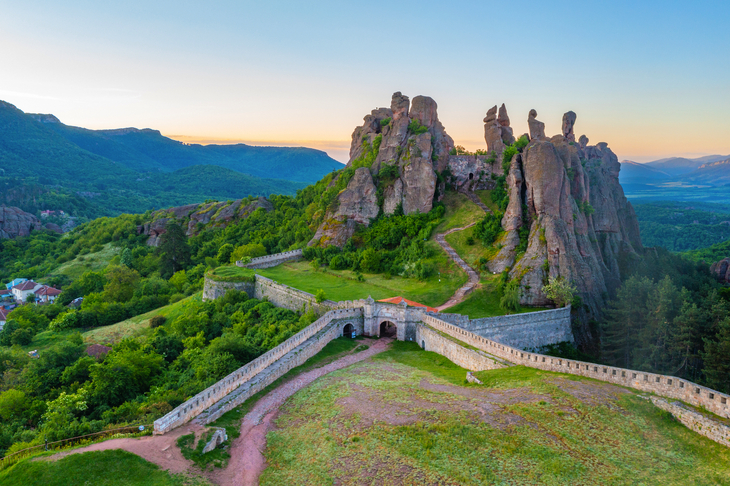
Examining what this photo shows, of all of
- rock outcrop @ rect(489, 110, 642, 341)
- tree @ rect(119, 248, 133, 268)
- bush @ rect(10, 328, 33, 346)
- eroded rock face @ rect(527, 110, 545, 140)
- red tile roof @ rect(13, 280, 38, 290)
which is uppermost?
eroded rock face @ rect(527, 110, 545, 140)

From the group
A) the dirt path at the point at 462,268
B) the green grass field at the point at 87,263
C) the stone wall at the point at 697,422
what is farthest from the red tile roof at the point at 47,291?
the stone wall at the point at 697,422

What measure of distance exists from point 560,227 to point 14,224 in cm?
13061

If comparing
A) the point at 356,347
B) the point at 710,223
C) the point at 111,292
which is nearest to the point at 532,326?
the point at 356,347

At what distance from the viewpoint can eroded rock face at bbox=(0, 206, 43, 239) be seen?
111 meters

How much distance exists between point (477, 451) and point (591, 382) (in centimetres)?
886

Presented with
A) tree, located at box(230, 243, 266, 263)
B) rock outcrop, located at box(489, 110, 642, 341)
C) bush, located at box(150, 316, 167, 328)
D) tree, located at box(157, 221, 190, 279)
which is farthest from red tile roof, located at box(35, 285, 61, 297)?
rock outcrop, located at box(489, 110, 642, 341)

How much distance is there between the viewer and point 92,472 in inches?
672

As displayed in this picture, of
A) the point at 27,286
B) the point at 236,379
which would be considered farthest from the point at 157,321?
the point at 27,286

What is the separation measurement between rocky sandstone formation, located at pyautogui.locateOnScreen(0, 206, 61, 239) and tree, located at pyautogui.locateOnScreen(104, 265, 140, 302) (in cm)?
6125

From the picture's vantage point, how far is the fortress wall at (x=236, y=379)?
68.7 ft

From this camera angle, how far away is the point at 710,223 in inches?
6585

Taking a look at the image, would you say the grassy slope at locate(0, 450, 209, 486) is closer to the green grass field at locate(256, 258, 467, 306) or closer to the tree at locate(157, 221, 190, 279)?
the green grass field at locate(256, 258, 467, 306)

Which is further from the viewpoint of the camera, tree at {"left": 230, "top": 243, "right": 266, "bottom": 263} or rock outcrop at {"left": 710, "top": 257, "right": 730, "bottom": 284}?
tree at {"left": 230, "top": 243, "right": 266, "bottom": 263}

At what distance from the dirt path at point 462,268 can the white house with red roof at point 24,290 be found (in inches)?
2705
